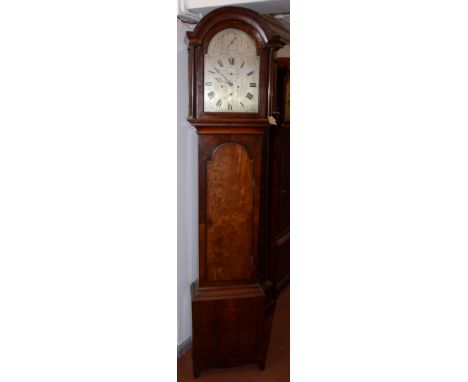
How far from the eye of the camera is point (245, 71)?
6.94 ft

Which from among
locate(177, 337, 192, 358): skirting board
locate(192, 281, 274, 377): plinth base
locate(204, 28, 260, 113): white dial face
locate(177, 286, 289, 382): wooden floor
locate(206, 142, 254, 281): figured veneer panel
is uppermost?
locate(204, 28, 260, 113): white dial face

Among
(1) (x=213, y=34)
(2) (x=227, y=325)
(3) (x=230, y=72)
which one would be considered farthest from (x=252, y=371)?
(1) (x=213, y=34)

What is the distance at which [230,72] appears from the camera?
210cm

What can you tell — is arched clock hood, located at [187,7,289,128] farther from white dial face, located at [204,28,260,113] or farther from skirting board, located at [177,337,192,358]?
skirting board, located at [177,337,192,358]

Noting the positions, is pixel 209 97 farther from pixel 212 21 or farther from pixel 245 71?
pixel 212 21

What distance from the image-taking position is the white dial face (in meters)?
2.08

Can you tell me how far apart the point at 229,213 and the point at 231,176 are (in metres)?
0.19

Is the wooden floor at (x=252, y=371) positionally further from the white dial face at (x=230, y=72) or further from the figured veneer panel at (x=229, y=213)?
the white dial face at (x=230, y=72)

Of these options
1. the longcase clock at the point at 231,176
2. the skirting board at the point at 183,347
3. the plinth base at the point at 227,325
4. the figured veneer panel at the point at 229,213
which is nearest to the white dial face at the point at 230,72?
the longcase clock at the point at 231,176

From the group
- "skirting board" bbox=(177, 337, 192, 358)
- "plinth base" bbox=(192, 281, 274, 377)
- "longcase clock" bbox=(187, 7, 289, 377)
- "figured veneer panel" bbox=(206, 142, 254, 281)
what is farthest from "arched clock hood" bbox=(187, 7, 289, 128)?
"skirting board" bbox=(177, 337, 192, 358)

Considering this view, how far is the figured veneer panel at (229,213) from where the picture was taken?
2199mm
